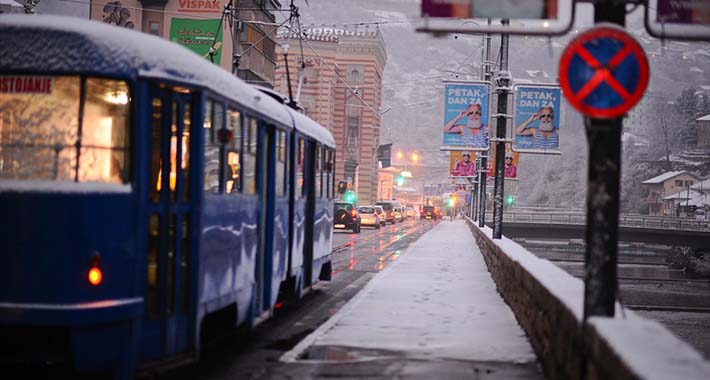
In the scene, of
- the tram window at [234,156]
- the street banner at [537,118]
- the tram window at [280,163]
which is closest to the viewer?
the tram window at [234,156]

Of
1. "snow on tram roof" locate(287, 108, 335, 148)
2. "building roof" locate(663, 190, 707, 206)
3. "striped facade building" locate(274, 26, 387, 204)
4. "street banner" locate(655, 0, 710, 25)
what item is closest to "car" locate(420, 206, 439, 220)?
"striped facade building" locate(274, 26, 387, 204)

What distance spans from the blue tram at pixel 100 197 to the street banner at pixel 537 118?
19.0 m

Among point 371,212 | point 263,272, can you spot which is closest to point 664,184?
point 371,212

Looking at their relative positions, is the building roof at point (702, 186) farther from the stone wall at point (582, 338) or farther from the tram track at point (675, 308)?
the stone wall at point (582, 338)

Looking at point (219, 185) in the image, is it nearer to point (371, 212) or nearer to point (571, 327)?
point (571, 327)

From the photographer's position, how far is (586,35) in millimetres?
7660

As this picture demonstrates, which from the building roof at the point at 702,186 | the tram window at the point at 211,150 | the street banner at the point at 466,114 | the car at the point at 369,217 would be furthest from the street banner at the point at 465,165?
the building roof at the point at 702,186

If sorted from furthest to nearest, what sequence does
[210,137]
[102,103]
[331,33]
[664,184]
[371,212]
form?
[664,184] < [331,33] < [371,212] < [210,137] < [102,103]

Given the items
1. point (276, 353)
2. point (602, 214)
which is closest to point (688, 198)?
point (276, 353)

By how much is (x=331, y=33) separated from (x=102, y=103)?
100m

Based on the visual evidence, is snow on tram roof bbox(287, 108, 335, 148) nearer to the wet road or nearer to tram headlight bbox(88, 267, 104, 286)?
the wet road

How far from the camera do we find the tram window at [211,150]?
31.2 ft

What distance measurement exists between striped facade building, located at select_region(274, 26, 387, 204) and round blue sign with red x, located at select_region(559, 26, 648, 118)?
92671 millimetres

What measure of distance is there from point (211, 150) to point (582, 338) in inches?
154
